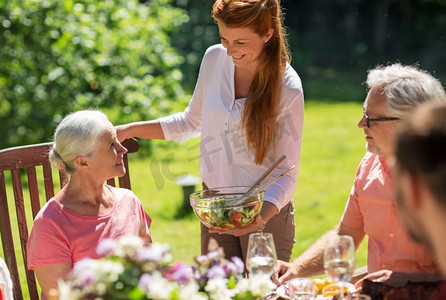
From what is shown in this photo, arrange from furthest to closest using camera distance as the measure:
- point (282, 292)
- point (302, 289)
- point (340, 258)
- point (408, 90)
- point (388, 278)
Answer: point (408, 90) < point (388, 278) < point (282, 292) < point (302, 289) < point (340, 258)

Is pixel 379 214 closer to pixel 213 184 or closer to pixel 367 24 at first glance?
pixel 213 184

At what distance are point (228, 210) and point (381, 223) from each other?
2.01 feet

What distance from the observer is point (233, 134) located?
335 centimetres

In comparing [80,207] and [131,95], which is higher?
[131,95]

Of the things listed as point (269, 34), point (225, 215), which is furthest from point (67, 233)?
point (269, 34)

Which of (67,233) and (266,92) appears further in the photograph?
(266,92)

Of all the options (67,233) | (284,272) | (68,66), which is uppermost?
(68,66)

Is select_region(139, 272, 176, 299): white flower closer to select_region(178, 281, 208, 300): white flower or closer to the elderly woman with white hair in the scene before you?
select_region(178, 281, 208, 300): white flower

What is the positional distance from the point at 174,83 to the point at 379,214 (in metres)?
5.88

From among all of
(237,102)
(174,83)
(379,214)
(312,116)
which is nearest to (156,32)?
(174,83)

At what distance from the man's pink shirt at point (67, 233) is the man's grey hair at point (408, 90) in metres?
A: 1.08

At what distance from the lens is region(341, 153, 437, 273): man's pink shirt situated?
2787mm

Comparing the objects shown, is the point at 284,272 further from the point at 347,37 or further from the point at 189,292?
the point at 347,37

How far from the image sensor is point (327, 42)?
14.1 m
